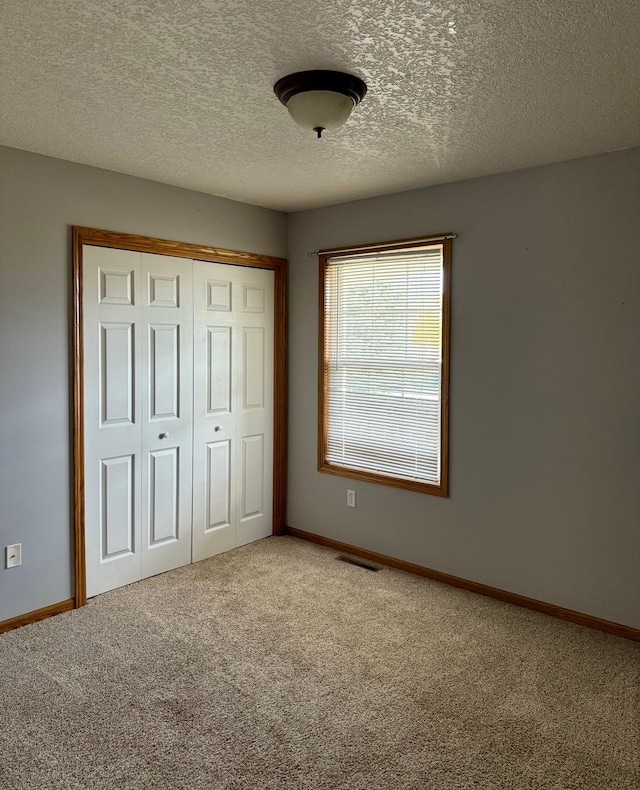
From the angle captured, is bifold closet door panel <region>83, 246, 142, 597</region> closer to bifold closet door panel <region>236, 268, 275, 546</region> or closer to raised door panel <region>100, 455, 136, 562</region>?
raised door panel <region>100, 455, 136, 562</region>

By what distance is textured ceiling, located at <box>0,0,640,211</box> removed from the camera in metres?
1.75

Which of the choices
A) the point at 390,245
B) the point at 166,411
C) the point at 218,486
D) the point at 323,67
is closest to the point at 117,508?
the point at 166,411

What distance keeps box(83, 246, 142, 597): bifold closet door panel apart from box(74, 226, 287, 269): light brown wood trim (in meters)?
0.05

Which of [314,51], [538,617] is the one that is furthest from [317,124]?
[538,617]

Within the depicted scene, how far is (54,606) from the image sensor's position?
10.6 ft

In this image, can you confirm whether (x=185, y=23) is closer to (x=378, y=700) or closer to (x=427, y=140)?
(x=427, y=140)

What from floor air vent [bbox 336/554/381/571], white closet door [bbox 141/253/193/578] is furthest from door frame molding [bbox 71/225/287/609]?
floor air vent [bbox 336/554/381/571]

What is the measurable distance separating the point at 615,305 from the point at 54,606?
3.30 metres

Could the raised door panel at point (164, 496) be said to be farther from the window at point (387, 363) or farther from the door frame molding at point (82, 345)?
the window at point (387, 363)

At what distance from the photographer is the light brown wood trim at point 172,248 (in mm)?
3316

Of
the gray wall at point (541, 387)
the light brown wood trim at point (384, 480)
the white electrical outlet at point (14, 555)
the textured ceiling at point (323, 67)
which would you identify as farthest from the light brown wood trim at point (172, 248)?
the white electrical outlet at point (14, 555)

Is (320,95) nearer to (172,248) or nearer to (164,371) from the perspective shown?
(172,248)

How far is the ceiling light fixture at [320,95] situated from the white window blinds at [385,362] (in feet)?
5.08

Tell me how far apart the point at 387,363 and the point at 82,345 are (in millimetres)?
1861
